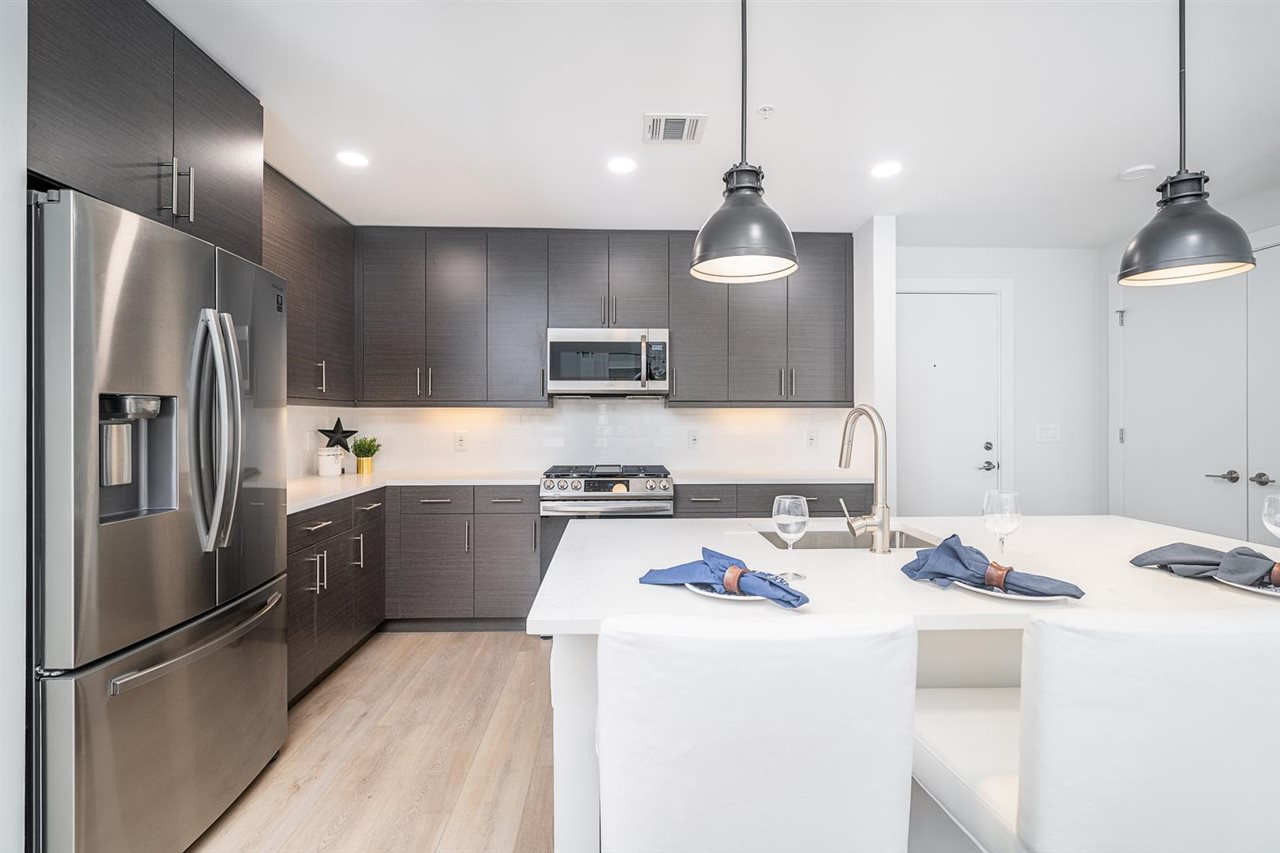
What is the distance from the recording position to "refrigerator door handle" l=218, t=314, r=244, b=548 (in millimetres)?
1752

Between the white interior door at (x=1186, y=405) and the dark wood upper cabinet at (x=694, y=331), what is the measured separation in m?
2.68

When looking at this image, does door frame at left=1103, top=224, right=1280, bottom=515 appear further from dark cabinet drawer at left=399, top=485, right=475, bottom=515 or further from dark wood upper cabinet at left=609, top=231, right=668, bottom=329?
dark cabinet drawer at left=399, top=485, right=475, bottom=515

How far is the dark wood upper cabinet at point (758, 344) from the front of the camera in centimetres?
392

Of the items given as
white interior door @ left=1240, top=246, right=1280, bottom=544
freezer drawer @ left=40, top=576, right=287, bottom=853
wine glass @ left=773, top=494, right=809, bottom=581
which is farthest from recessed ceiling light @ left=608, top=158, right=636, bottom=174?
white interior door @ left=1240, top=246, right=1280, bottom=544

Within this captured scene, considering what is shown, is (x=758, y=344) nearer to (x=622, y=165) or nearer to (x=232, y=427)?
(x=622, y=165)

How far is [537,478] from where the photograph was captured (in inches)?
148

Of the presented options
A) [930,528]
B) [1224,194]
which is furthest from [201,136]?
[1224,194]

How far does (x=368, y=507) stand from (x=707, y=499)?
1.90m

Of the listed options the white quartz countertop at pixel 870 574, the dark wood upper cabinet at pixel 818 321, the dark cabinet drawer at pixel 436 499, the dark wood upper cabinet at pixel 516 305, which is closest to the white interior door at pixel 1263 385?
the white quartz countertop at pixel 870 574

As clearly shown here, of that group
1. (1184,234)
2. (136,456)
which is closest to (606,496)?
(136,456)

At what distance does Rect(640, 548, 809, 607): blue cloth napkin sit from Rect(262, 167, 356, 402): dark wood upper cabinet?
7.85 feet

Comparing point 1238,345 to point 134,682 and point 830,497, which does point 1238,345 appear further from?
point 134,682

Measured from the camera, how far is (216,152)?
1.99 m

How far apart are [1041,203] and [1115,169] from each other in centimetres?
49
